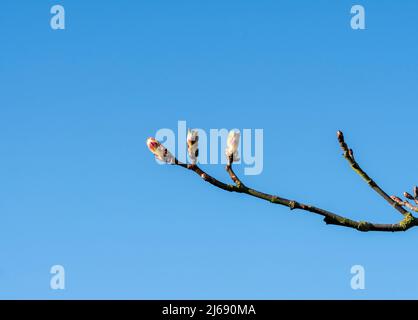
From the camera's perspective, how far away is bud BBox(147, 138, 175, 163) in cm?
463

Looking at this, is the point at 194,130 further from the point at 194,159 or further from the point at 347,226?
the point at 347,226

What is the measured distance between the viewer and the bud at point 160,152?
15.2 ft

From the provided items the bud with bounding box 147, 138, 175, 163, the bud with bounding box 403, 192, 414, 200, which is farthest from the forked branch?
the bud with bounding box 403, 192, 414, 200

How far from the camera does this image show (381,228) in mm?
4398

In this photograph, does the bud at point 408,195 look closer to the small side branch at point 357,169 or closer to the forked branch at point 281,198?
the forked branch at point 281,198

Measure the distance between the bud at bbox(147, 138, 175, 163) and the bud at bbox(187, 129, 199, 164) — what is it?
0.15 meters

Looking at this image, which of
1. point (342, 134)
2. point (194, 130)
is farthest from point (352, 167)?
point (194, 130)

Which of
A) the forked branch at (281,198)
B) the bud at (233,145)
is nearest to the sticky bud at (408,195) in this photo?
the forked branch at (281,198)

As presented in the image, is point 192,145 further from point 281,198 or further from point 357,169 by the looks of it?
point 357,169

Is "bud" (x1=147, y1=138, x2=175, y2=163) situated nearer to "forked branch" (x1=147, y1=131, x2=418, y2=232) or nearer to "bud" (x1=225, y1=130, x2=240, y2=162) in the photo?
"forked branch" (x1=147, y1=131, x2=418, y2=232)

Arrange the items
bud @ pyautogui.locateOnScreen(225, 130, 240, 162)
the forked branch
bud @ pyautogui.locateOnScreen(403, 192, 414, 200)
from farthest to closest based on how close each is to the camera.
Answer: bud @ pyautogui.locateOnScreen(403, 192, 414, 200) → bud @ pyautogui.locateOnScreen(225, 130, 240, 162) → the forked branch
